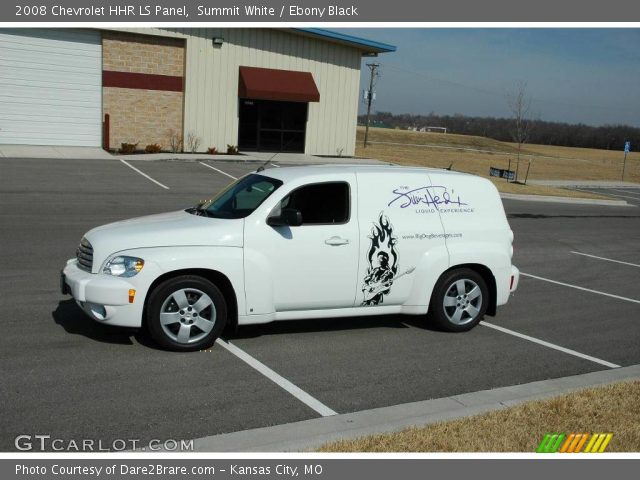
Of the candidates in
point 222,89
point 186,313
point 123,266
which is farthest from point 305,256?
point 222,89

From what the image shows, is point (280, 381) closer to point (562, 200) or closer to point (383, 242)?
point (383, 242)

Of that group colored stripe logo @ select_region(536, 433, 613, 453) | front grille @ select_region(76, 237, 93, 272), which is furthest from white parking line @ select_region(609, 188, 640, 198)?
front grille @ select_region(76, 237, 93, 272)

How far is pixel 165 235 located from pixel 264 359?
1.50 meters

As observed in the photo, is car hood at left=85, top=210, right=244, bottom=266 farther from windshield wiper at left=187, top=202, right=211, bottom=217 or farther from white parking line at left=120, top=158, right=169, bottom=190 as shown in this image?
white parking line at left=120, top=158, right=169, bottom=190

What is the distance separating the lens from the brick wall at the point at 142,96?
91.2 feet

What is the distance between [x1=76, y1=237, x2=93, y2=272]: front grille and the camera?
6691 mm

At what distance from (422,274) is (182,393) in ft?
10.1

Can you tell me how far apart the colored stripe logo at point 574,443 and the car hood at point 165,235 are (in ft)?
10.9

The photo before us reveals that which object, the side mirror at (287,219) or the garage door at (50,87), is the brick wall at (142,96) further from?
the side mirror at (287,219)

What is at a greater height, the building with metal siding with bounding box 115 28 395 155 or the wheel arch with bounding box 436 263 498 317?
the building with metal siding with bounding box 115 28 395 155

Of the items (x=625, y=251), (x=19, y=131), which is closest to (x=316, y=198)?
(x=625, y=251)

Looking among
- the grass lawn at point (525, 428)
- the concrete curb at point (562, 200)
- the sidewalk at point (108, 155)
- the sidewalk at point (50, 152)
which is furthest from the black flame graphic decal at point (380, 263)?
the concrete curb at point (562, 200)

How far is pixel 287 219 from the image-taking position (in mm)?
6980
